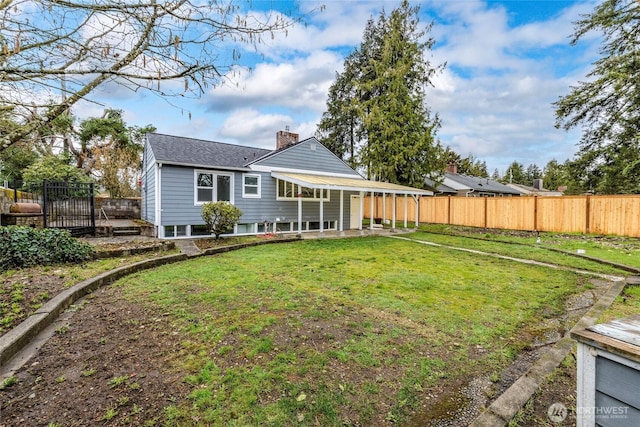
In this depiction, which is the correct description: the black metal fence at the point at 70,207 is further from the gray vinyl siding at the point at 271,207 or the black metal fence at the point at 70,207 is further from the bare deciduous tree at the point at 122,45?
the bare deciduous tree at the point at 122,45

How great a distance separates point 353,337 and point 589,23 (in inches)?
875

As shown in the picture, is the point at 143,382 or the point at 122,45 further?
the point at 122,45

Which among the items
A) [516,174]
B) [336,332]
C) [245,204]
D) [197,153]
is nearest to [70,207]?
[197,153]

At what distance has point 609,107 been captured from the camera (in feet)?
55.2

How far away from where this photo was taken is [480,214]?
16.6m

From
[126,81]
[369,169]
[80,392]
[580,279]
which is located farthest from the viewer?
[369,169]

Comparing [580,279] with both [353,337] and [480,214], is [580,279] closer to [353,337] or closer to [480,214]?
[353,337]

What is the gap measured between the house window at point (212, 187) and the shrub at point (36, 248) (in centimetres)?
500

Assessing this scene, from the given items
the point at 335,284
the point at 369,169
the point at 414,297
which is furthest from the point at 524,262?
the point at 369,169

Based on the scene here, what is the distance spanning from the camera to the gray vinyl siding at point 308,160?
14.0 meters

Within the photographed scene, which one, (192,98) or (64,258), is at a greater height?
(192,98)

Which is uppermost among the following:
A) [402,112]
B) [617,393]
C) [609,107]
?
[402,112]

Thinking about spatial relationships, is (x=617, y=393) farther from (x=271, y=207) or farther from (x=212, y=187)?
(x=271, y=207)

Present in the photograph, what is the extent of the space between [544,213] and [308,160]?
1179 centimetres
